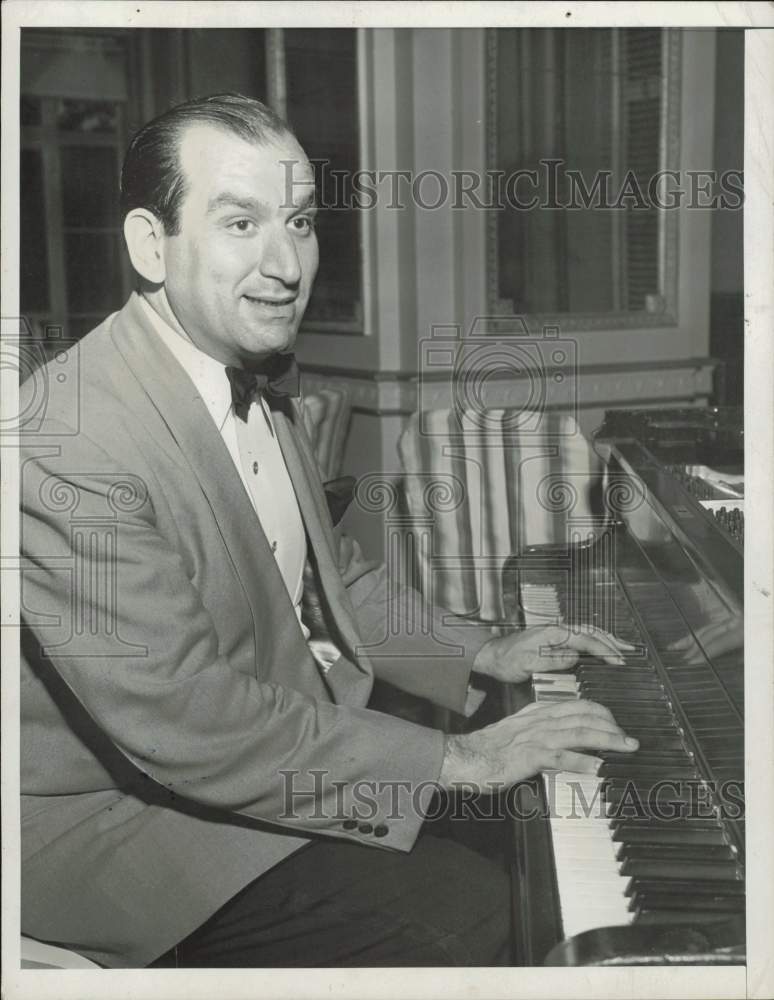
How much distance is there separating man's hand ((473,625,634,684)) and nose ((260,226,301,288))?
661mm

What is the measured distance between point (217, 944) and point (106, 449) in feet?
2.10

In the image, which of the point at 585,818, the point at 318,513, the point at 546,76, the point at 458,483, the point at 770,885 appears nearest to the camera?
the point at 585,818

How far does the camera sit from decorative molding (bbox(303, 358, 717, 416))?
344 cm

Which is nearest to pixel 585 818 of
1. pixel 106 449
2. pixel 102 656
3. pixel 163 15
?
pixel 102 656

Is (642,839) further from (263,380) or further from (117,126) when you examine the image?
(117,126)

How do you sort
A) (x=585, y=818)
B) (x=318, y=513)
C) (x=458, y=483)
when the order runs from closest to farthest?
1. (x=585, y=818)
2. (x=318, y=513)
3. (x=458, y=483)

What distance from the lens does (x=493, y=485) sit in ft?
8.73

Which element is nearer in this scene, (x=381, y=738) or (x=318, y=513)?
(x=381, y=738)

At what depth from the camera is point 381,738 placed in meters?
1.33

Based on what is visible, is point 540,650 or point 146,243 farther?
point 540,650

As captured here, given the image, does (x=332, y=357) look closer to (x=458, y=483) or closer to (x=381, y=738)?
(x=458, y=483)

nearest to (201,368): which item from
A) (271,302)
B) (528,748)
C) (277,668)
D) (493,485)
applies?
(271,302)

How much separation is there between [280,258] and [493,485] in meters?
1.34

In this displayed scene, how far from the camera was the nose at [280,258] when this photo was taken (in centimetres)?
140
